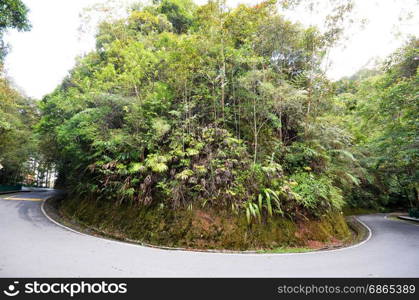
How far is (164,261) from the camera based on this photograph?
530 cm

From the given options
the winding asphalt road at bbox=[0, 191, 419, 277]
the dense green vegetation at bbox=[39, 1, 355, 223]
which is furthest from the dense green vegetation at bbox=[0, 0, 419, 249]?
the winding asphalt road at bbox=[0, 191, 419, 277]

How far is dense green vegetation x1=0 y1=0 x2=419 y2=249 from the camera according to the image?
787 cm

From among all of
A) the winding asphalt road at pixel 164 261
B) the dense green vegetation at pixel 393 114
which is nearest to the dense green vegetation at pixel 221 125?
the winding asphalt road at pixel 164 261

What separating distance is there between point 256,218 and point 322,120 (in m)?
6.42

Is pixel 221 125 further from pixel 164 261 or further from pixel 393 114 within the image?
pixel 393 114

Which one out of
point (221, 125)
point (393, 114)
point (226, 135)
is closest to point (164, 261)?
point (226, 135)

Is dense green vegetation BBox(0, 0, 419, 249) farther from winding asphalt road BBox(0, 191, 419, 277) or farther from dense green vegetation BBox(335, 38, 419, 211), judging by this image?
winding asphalt road BBox(0, 191, 419, 277)

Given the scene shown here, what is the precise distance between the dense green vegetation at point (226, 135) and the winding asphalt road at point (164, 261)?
1210 millimetres

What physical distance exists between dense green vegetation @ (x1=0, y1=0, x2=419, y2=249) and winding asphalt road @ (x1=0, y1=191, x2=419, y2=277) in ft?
3.97

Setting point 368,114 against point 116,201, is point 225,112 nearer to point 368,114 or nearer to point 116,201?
point 116,201

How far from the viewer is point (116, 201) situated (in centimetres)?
936

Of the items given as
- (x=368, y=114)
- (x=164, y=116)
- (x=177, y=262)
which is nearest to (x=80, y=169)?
(x=164, y=116)

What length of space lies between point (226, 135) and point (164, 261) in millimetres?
5670

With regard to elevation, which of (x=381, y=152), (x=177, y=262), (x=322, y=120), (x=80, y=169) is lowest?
(x=177, y=262)
